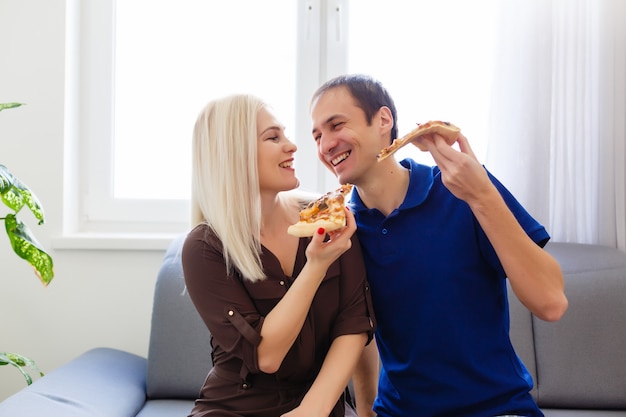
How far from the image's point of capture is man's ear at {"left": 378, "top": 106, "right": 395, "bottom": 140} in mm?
1787

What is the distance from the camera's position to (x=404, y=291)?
1.59 m

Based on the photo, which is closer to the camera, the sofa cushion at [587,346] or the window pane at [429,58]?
the sofa cushion at [587,346]

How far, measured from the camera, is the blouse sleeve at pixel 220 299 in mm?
1507

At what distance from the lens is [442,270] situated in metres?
1.56

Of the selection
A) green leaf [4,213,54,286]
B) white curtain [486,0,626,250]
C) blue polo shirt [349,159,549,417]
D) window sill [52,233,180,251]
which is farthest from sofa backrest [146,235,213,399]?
white curtain [486,0,626,250]

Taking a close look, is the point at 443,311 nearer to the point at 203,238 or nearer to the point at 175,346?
the point at 203,238

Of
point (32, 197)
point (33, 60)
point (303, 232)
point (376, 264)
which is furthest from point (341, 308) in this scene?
point (33, 60)

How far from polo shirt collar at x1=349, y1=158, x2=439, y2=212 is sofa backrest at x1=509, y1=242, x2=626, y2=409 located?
0.96 metres

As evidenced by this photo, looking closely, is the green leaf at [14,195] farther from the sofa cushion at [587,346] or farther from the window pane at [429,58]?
the sofa cushion at [587,346]

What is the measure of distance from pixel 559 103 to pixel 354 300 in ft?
5.35

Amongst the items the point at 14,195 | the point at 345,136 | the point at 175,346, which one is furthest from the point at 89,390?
the point at 345,136

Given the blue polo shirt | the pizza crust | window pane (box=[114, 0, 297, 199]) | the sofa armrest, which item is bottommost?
the sofa armrest

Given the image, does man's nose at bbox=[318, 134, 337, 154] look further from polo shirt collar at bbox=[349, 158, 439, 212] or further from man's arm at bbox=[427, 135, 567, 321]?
man's arm at bbox=[427, 135, 567, 321]

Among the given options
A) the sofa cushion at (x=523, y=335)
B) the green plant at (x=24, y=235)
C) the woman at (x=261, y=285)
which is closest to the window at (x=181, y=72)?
the green plant at (x=24, y=235)
